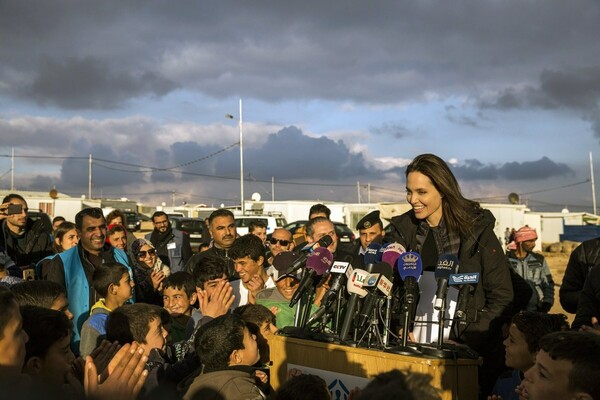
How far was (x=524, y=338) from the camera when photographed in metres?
3.61

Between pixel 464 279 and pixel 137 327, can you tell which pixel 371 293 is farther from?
pixel 137 327

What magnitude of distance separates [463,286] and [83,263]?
3.98 metres

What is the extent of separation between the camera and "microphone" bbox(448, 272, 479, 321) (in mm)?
3160

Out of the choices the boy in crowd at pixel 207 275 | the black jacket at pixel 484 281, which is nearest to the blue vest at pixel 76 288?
the boy in crowd at pixel 207 275

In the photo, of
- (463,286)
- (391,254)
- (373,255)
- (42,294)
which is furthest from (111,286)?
(463,286)

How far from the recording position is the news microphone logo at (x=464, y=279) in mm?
3146

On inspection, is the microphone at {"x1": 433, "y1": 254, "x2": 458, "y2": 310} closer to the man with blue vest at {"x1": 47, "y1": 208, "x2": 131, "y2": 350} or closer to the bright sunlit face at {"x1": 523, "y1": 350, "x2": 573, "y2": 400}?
the bright sunlit face at {"x1": 523, "y1": 350, "x2": 573, "y2": 400}

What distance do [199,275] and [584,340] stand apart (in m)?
3.54

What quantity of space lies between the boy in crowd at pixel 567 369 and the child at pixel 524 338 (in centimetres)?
82

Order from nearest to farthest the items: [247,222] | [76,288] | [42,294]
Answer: [42,294] < [76,288] < [247,222]

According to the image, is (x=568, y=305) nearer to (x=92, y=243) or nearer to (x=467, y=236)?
(x=467, y=236)

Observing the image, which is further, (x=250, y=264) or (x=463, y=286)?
(x=250, y=264)

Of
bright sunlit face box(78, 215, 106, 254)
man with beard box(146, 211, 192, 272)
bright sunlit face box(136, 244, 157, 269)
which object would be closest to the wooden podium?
bright sunlit face box(78, 215, 106, 254)

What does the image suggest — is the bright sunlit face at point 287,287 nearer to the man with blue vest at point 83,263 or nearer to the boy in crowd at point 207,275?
the boy in crowd at point 207,275
